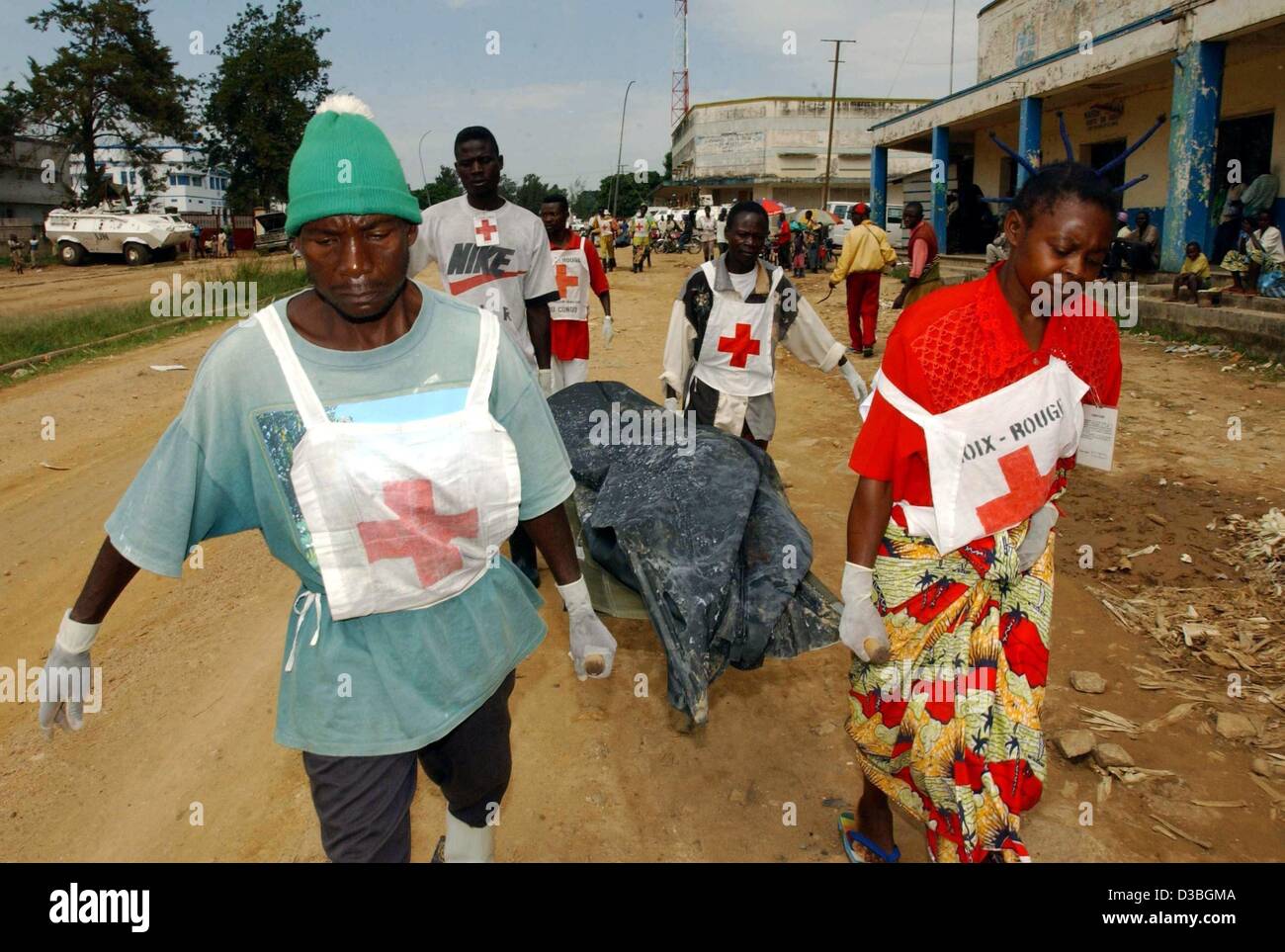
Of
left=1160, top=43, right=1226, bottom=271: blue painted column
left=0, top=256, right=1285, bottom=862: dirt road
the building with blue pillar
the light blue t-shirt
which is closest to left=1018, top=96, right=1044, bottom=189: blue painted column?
the building with blue pillar

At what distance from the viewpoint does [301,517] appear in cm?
171

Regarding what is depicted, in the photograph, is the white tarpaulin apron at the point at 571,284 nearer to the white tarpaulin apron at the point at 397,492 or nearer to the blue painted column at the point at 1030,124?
the white tarpaulin apron at the point at 397,492

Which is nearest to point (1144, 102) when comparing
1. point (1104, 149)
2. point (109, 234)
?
point (1104, 149)

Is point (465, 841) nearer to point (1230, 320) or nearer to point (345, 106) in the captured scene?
point (345, 106)

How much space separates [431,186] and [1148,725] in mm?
60595

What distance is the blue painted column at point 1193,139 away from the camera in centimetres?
1170

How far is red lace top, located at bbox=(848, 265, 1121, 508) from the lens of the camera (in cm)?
211

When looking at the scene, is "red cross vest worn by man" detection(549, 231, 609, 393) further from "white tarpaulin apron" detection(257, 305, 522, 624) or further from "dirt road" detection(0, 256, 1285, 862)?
"white tarpaulin apron" detection(257, 305, 522, 624)

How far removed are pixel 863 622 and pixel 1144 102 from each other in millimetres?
17191

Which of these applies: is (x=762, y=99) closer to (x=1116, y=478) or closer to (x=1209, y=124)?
(x=1209, y=124)

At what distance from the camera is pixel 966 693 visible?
2.14 m
